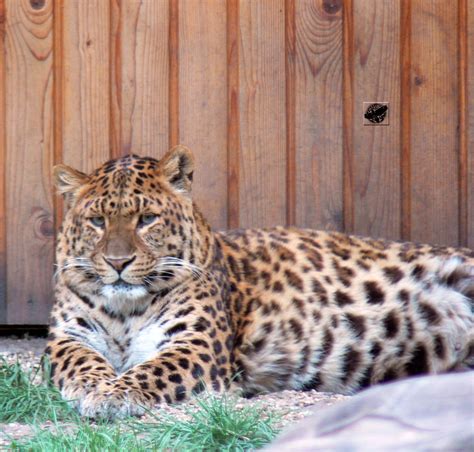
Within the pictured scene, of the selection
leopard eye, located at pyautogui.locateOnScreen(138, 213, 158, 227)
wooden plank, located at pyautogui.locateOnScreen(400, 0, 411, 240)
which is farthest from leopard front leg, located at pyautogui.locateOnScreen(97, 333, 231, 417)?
wooden plank, located at pyautogui.locateOnScreen(400, 0, 411, 240)

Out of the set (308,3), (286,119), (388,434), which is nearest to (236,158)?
(286,119)

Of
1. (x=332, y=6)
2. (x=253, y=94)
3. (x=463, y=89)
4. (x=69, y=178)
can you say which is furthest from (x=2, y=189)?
(x=463, y=89)

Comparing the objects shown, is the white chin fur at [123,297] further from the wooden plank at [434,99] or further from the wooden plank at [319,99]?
the wooden plank at [434,99]

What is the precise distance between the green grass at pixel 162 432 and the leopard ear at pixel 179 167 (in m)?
1.47

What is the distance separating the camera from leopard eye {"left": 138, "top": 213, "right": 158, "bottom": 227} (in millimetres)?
6059

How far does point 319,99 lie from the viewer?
7.04m

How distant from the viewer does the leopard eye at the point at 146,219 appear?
6.06 metres

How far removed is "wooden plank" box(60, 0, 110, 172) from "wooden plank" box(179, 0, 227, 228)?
0.45 meters

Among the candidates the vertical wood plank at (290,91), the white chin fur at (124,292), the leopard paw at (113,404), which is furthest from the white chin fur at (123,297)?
the vertical wood plank at (290,91)

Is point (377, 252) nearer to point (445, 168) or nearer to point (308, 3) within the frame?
point (445, 168)

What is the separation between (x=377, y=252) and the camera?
6801mm

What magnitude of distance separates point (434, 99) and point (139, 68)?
67.6 inches

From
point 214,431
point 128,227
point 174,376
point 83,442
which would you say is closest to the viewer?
point 83,442

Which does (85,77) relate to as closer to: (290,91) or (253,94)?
(253,94)
